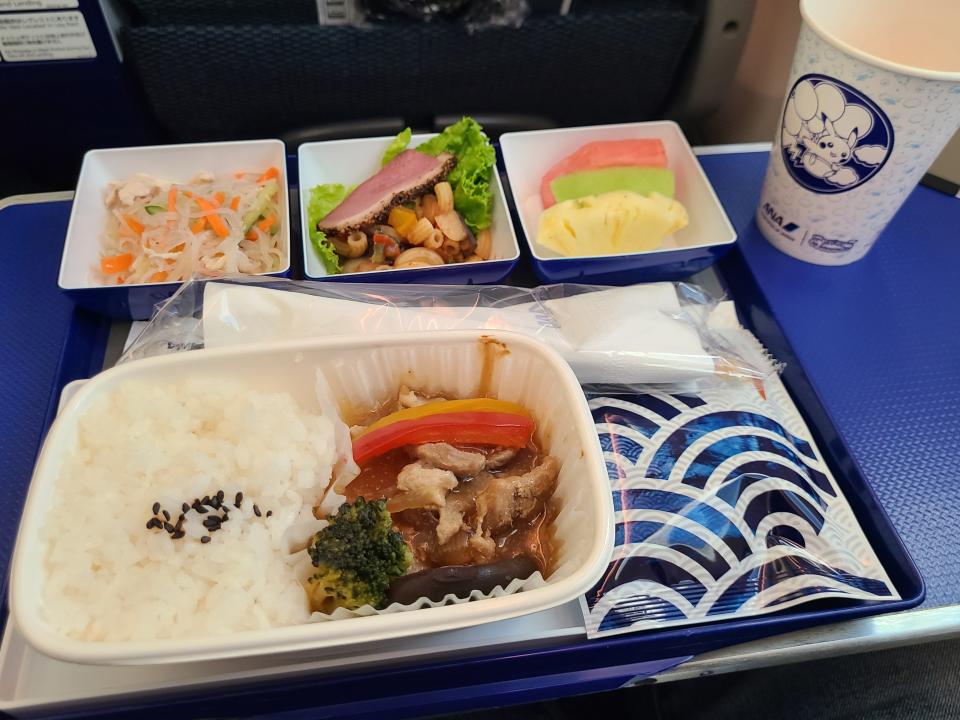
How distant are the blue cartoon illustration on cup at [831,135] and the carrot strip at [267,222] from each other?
877 millimetres

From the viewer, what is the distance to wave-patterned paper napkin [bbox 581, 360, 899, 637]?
850 millimetres

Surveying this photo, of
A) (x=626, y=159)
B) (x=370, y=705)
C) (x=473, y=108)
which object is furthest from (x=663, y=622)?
(x=473, y=108)

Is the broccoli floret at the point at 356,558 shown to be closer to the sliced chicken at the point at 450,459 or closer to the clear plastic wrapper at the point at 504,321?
the sliced chicken at the point at 450,459

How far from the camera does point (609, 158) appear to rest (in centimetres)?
128

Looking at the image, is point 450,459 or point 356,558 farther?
point 450,459

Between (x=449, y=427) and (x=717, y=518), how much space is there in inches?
15.1

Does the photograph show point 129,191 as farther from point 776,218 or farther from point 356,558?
point 776,218

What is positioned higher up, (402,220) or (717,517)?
(402,220)

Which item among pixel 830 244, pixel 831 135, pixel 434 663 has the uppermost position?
pixel 831 135

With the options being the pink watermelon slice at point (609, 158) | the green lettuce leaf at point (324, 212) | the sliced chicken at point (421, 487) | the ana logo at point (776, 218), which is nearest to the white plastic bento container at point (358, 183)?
the green lettuce leaf at point (324, 212)

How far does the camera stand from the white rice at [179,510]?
68 centimetres

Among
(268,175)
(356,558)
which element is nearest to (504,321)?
(356,558)

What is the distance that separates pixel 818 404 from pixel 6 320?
4.28 ft

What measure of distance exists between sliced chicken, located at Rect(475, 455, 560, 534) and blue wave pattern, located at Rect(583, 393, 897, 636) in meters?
0.14
